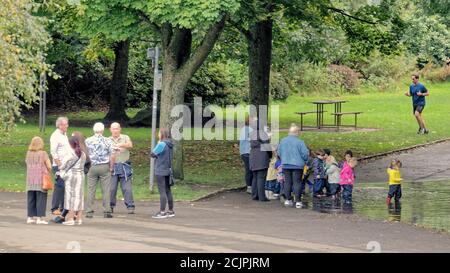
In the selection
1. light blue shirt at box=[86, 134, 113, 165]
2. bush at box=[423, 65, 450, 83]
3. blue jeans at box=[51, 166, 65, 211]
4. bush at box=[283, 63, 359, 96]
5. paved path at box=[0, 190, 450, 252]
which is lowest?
paved path at box=[0, 190, 450, 252]

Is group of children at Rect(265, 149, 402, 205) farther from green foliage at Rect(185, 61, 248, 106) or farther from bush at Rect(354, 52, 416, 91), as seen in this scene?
bush at Rect(354, 52, 416, 91)

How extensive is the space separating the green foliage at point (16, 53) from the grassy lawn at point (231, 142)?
2.95 metres

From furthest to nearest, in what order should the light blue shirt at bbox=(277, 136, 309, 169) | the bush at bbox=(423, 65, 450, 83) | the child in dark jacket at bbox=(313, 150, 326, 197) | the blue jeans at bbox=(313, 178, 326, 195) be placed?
1. the bush at bbox=(423, 65, 450, 83)
2. the blue jeans at bbox=(313, 178, 326, 195)
3. the child in dark jacket at bbox=(313, 150, 326, 197)
4. the light blue shirt at bbox=(277, 136, 309, 169)

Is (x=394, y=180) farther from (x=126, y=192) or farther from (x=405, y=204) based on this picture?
(x=126, y=192)

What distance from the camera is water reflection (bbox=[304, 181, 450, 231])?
63.8 feet

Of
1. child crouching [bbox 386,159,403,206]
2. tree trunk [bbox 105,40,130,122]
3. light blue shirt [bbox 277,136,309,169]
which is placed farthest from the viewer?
tree trunk [bbox 105,40,130,122]

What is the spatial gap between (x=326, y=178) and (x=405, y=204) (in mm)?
1843

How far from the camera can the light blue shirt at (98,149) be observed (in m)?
18.8

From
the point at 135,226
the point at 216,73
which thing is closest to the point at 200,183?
the point at 135,226

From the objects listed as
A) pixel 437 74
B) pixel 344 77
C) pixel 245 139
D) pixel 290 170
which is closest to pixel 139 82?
pixel 344 77

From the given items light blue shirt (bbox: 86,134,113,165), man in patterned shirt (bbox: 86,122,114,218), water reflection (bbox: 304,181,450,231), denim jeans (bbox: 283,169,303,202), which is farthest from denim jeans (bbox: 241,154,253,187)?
light blue shirt (bbox: 86,134,113,165)

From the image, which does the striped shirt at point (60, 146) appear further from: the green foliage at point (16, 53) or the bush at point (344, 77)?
the bush at point (344, 77)

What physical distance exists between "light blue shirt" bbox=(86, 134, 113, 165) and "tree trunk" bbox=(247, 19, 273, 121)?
12939mm

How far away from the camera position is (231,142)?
34.8 meters
